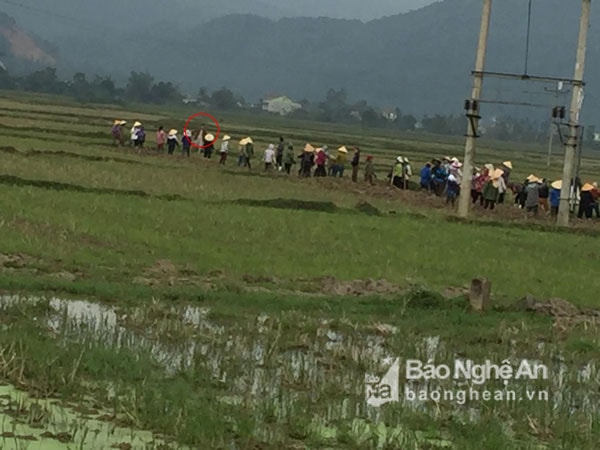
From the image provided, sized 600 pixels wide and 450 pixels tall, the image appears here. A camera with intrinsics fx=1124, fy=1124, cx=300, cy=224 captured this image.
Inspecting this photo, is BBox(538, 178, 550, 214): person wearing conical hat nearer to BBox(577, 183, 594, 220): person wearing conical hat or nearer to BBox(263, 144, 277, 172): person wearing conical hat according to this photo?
BBox(577, 183, 594, 220): person wearing conical hat

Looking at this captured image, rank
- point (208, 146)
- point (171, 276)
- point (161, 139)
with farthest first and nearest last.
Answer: point (208, 146)
point (161, 139)
point (171, 276)

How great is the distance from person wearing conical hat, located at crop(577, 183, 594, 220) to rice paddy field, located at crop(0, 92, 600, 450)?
507 centimetres

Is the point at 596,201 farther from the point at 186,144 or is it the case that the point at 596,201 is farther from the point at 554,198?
the point at 186,144

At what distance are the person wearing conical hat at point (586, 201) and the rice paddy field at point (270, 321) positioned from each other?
5.07 m

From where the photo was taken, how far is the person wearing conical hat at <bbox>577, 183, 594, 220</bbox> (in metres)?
30.0

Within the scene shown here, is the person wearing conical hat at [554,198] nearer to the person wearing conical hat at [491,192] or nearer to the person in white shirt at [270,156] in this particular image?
the person wearing conical hat at [491,192]

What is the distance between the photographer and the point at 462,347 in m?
11.1

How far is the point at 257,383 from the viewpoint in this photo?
341 inches

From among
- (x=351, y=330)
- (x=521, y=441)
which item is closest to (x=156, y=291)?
(x=351, y=330)

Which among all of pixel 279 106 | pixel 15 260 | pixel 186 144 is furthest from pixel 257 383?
pixel 279 106

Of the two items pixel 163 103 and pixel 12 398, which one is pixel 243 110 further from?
pixel 12 398

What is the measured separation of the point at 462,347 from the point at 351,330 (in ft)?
3.72

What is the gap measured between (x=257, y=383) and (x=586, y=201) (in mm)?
23052

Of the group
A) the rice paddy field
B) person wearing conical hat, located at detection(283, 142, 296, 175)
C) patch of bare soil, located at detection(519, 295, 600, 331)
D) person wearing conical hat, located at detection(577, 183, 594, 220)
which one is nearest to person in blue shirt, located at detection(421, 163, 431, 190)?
person wearing conical hat, located at detection(283, 142, 296, 175)
